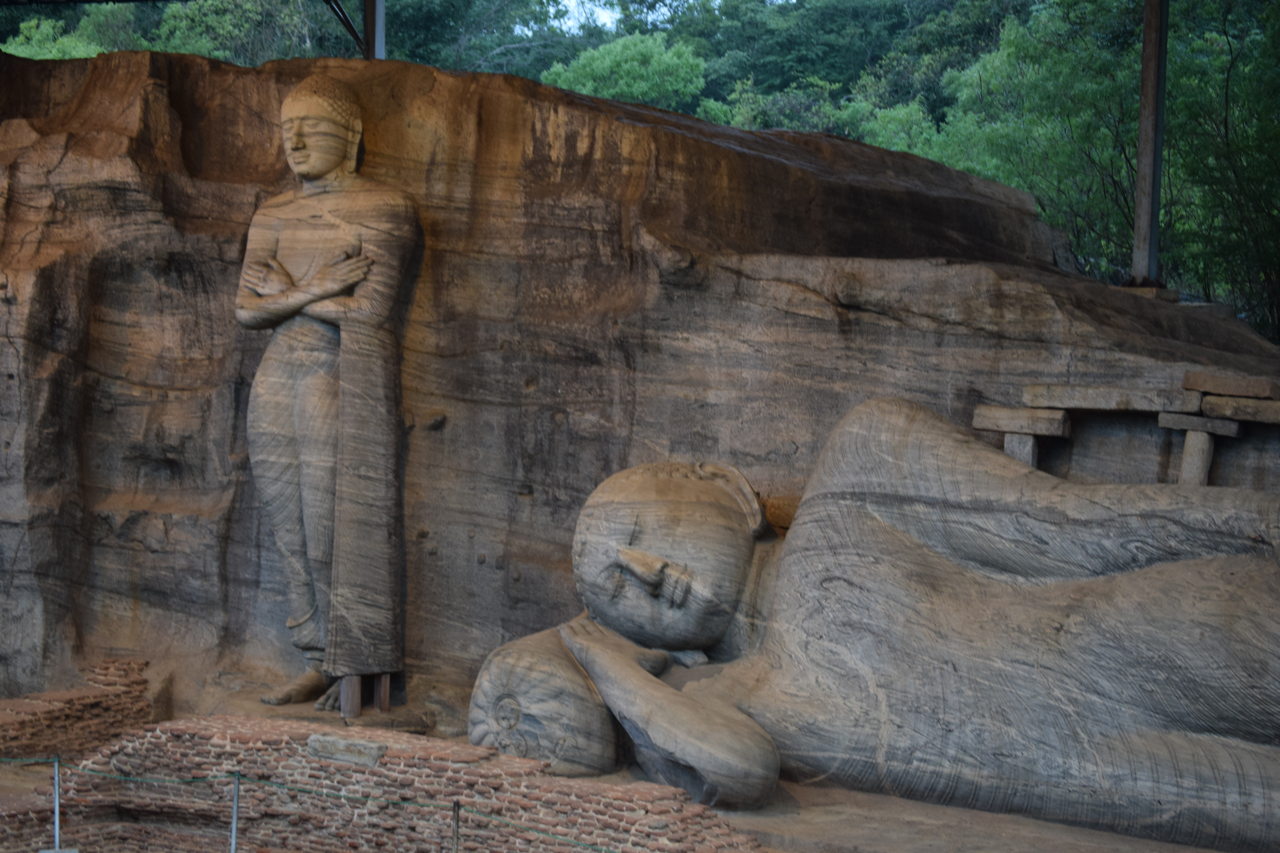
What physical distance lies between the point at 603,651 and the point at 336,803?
1176 millimetres

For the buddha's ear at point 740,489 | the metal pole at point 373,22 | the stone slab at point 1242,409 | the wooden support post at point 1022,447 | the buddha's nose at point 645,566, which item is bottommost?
the buddha's nose at point 645,566

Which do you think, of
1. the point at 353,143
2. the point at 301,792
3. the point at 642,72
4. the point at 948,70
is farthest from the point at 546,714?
the point at 948,70

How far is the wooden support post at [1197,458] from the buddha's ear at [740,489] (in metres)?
1.57

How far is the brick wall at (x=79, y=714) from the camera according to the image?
670 cm

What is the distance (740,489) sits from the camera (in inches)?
239

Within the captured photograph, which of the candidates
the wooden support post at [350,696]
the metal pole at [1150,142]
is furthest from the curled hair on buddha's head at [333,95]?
the metal pole at [1150,142]

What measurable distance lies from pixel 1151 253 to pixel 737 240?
9.36 ft

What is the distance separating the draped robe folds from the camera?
6922 mm

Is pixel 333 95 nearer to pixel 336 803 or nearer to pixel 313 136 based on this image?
pixel 313 136

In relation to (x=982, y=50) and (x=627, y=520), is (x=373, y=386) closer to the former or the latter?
(x=627, y=520)

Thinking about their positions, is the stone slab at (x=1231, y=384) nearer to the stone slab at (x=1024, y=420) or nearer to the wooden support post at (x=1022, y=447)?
the stone slab at (x=1024, y=420)

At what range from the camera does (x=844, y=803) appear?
5332 mm

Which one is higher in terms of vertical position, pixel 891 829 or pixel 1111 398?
pixel 1111 398

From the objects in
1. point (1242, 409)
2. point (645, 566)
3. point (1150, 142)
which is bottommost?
point (645, 566)
